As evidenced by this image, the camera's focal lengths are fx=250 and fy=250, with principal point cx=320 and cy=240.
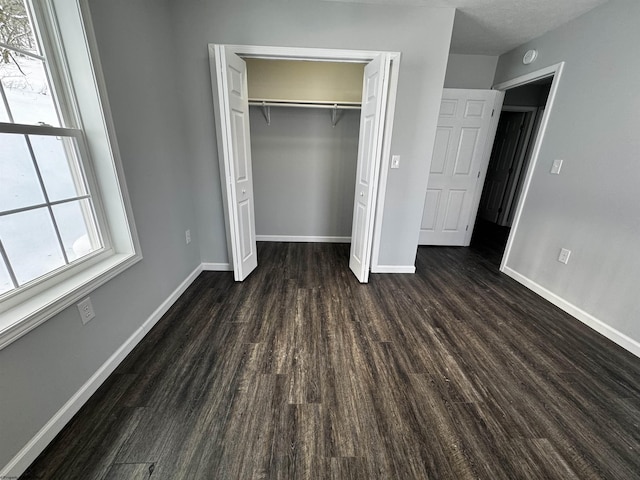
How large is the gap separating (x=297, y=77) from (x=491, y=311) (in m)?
3.52

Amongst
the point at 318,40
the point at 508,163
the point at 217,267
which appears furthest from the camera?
the point at 508,163

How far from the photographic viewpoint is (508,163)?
15.7 feet

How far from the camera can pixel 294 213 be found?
3816mm

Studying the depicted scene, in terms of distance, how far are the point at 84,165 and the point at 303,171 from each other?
2.50 m

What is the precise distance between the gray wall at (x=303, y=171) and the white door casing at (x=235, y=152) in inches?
38.6

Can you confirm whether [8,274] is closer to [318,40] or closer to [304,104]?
Answer: [318,40]

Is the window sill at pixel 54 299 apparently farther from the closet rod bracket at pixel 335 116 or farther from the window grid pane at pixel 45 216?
the closet rod bracket at pixel 335 116

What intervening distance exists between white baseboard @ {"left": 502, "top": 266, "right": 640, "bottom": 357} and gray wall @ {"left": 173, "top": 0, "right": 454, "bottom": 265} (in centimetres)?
177

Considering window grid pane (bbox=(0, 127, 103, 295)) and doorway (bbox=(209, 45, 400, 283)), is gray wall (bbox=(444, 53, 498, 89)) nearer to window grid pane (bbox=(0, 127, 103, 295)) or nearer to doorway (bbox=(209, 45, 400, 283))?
doorway (bbox=(209, 45, 400, 283))

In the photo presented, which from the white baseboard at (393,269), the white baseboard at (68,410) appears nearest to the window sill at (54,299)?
the white baseboard at (68,410)

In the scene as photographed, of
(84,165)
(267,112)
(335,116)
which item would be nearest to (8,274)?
(84,165)

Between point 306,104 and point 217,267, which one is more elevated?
point 306,104

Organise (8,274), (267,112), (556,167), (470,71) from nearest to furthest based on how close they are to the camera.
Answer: (8,274) → (556,167) → (267,112) → (470,71)

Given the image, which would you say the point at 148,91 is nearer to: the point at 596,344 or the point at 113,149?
the point at 113,149
